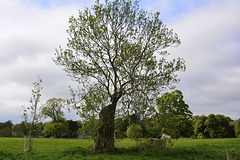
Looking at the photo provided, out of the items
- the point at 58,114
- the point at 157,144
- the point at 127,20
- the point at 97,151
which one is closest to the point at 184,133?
the point at 157,144

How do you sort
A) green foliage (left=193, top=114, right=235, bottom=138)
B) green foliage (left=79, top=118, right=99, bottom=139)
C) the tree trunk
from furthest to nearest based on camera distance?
green foliage (left=193, top=114, right=235, bottom=138) < the tree trunk < green foliage (left=79, top=118, right=99, bottom=139)

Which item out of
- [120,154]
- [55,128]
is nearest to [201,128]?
[55,128]

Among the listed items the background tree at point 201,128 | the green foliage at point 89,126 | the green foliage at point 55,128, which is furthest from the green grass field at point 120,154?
the green foliage at point 55,128

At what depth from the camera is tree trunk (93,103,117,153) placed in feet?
53.2

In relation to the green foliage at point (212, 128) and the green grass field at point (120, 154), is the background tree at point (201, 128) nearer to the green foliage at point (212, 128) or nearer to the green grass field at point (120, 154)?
the green foliage at point (212, 128)

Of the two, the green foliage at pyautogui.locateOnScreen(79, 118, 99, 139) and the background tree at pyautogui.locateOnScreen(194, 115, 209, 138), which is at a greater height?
the green foliage at pyautogui.locateOnScreen(79, 118, 99, 139)

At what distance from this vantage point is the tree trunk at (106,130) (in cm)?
1622

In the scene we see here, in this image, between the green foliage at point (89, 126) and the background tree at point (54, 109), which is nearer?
the green foliage at point (89, 126)

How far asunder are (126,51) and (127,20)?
108 inches

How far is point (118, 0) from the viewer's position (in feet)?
55.7

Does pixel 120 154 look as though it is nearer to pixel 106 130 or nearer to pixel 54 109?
pixel 106 130

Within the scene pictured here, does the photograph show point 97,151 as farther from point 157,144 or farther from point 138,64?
point 138,64

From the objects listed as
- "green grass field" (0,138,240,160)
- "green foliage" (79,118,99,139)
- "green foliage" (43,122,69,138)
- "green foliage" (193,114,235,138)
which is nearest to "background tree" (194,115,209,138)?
"green foliage" (193,114,235,138)

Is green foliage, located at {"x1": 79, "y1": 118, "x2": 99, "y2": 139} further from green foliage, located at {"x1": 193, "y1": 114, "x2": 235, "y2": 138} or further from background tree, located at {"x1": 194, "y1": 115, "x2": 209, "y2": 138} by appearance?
background tree, located at {"x1": 194, "y1": 115, "x2": 209, "y2": 138}
